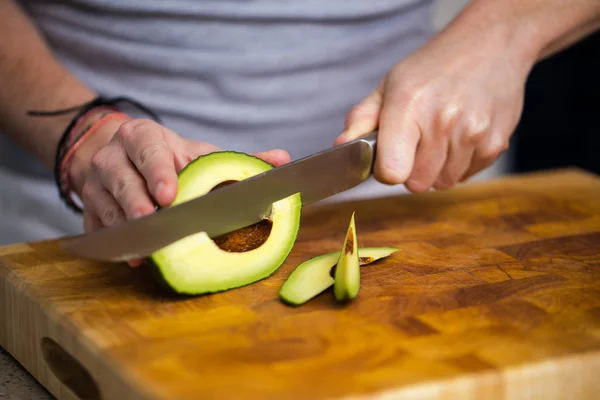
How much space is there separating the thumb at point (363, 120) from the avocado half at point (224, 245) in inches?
6.6

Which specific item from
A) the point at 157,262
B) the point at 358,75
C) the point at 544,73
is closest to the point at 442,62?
the point at 358,75

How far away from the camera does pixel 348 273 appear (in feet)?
2.87

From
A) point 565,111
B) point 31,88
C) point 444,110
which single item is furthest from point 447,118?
point 565,111

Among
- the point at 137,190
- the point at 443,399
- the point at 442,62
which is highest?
the point at 442,62

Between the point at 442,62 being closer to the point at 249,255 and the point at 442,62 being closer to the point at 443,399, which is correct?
the point at 249,255

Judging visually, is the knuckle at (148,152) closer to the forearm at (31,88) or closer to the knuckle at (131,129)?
the knuckle at (131,129)

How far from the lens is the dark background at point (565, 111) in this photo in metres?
2.43

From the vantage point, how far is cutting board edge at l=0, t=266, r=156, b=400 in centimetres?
72

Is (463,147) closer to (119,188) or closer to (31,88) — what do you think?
(119,188)

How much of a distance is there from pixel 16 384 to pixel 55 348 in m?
0.08

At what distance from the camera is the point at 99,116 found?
108 cm

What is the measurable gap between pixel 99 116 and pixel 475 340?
60cm

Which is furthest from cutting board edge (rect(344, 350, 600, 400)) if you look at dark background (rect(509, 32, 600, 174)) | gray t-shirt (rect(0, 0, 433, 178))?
dark background (rect(509, 32, 600, 174))

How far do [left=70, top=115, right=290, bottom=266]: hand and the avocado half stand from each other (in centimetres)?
4
